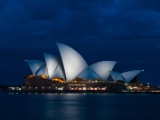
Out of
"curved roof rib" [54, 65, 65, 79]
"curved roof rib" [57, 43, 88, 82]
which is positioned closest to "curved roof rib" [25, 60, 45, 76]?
"curved roof rib" [54, 65, 65, 79]

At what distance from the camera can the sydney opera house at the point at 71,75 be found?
82.1 meters

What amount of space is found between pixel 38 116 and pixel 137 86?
69461 mm

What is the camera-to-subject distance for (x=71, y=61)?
81000 millimetres

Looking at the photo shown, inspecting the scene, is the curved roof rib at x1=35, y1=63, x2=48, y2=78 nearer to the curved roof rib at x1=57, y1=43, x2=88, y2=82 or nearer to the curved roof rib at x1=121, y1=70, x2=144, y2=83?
the curved roof rib at x1=57, y1=43, x2=88, y2=82

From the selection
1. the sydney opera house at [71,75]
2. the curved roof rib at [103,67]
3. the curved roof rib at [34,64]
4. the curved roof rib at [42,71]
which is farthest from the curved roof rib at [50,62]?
the curved roof rib at [103,67]

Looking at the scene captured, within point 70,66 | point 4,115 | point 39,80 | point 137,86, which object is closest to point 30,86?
point 39,80

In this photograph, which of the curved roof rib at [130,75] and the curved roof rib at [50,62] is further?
the curved roof rib at [130,75]

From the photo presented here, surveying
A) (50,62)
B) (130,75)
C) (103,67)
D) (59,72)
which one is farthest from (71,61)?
(130,75)

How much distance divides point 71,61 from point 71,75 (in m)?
6.74

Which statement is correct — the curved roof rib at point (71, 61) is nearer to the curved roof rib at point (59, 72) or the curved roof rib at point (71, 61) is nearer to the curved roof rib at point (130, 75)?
the curved roof rib at point (59, 72)

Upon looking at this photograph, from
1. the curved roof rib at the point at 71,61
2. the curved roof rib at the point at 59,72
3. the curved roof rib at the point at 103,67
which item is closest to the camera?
the curved roof rib at the point at 71,61

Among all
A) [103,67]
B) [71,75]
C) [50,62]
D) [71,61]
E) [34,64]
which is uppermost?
[34,64]

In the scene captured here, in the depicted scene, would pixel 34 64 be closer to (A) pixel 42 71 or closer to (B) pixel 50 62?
(A) pixel 42 71

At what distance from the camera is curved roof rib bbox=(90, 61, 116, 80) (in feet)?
291
